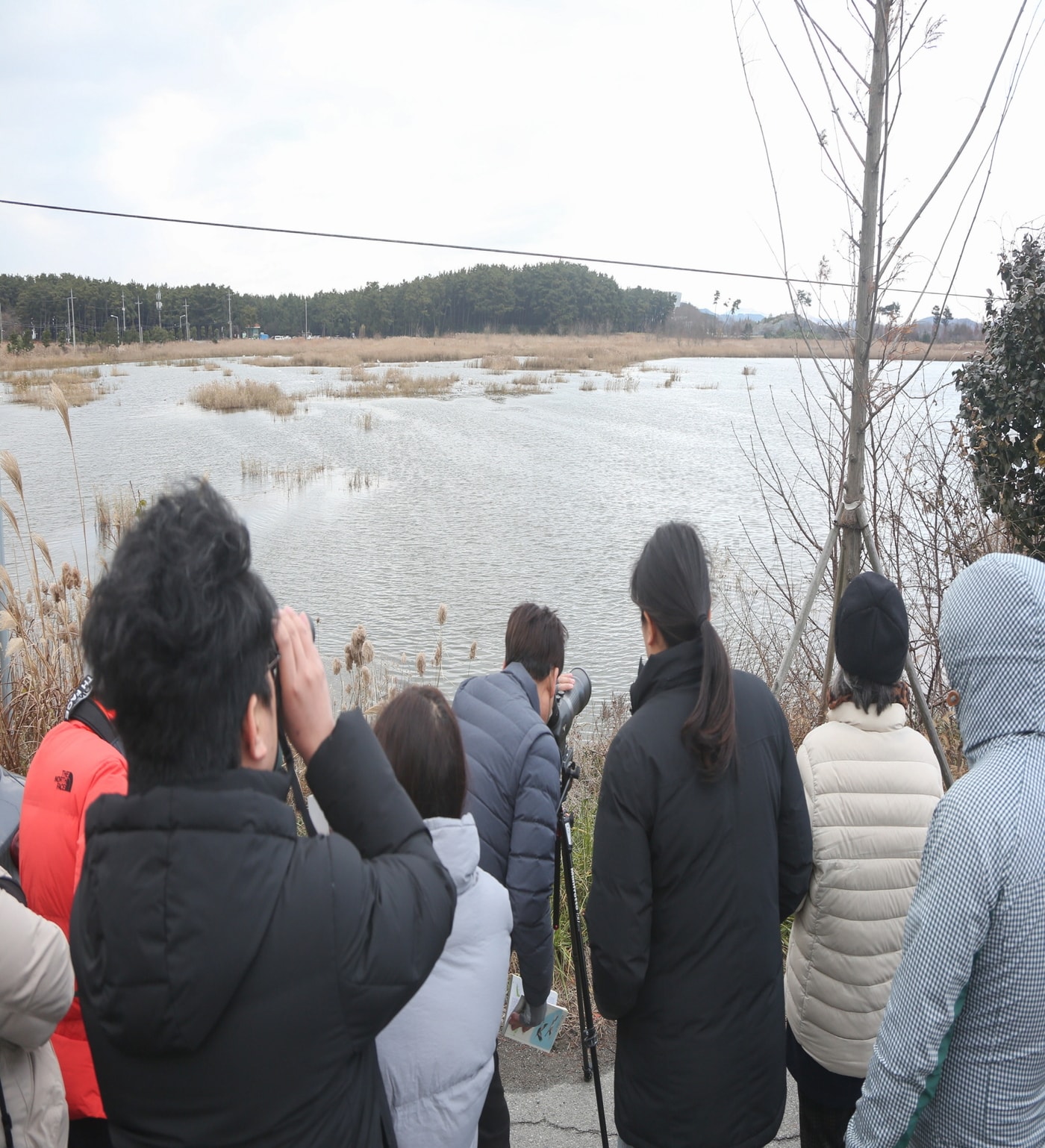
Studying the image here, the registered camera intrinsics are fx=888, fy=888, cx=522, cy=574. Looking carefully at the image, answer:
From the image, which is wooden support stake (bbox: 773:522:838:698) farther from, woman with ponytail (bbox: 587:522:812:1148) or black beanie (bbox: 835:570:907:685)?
woman with ponytail (bbox: 587:522:812:1148)

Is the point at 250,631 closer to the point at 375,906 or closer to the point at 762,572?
the point at 375,906

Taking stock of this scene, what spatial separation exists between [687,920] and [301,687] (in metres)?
1.03

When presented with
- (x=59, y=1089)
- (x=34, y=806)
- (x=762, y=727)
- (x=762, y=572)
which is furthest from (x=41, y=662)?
(x=762, y=572)

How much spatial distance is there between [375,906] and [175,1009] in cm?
25

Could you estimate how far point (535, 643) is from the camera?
104 inches

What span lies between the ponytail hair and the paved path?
1.59 meters

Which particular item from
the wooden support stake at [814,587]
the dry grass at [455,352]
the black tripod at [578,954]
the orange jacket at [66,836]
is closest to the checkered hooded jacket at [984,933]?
the black tripod at [578,954]

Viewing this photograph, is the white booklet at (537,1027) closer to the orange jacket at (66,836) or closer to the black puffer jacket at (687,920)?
the black puffer jacket at (687,920)

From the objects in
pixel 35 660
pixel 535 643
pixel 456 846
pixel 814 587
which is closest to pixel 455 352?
pixel 35 660

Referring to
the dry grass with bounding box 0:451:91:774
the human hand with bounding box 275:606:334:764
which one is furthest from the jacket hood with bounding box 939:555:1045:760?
the dry grass with bounding box 0:451:91:774

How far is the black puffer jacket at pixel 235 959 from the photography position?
40.3 inches

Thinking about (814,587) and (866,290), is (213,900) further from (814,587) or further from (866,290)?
(866,290)

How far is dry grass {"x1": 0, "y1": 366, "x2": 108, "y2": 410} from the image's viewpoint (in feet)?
82.3

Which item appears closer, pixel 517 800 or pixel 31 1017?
pixel 31 1017
